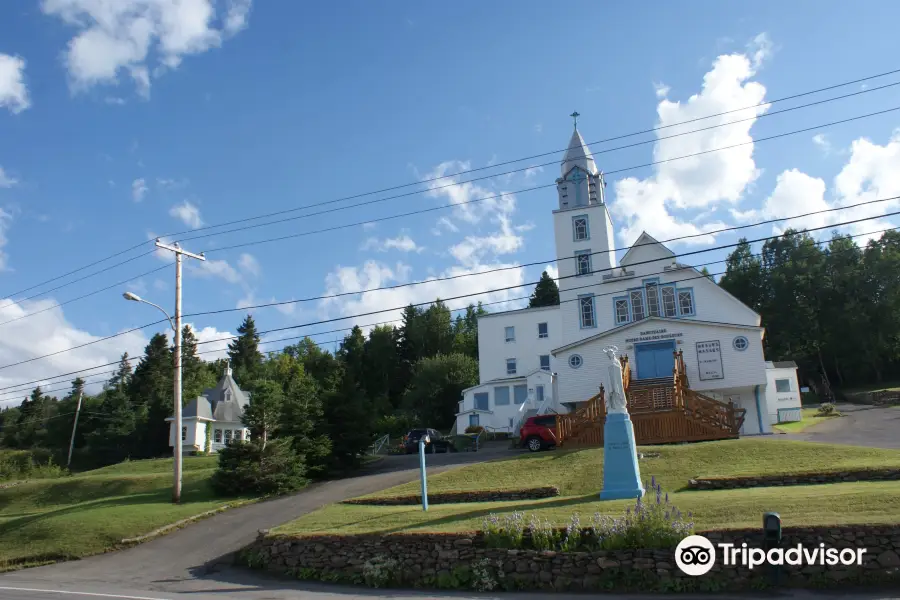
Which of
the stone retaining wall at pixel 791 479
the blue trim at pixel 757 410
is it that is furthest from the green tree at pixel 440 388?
the stone retaining wall at pixel 791 479

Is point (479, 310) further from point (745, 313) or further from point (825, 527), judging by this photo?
point (825, 527)

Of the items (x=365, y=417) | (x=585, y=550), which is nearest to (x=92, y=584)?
(x=585, y=550)

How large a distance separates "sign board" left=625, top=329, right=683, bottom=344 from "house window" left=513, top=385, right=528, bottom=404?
12.5 m

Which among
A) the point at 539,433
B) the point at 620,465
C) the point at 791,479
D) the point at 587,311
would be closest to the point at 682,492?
the point at 620,465

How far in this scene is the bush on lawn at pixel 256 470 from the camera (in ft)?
78.6

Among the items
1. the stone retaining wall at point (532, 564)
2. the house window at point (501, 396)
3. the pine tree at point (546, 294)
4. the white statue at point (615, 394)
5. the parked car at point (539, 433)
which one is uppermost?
the pine tree at point (546, 294)

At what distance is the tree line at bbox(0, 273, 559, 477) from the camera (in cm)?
2677

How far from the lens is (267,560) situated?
628 inches

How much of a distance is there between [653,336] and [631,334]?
1046 millimetres

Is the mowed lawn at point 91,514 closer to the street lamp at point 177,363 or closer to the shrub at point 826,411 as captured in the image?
the street lamp at point 177,363

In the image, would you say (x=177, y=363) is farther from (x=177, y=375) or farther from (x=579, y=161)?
(x=579, y=161)

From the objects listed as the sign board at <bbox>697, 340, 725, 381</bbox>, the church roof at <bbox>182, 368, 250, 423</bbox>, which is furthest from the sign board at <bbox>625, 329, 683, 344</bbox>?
the church roof at <bbox>182, 368, 250, 423</bbox>

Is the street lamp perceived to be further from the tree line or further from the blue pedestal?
the blue pedestal

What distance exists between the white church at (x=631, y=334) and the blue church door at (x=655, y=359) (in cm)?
5
